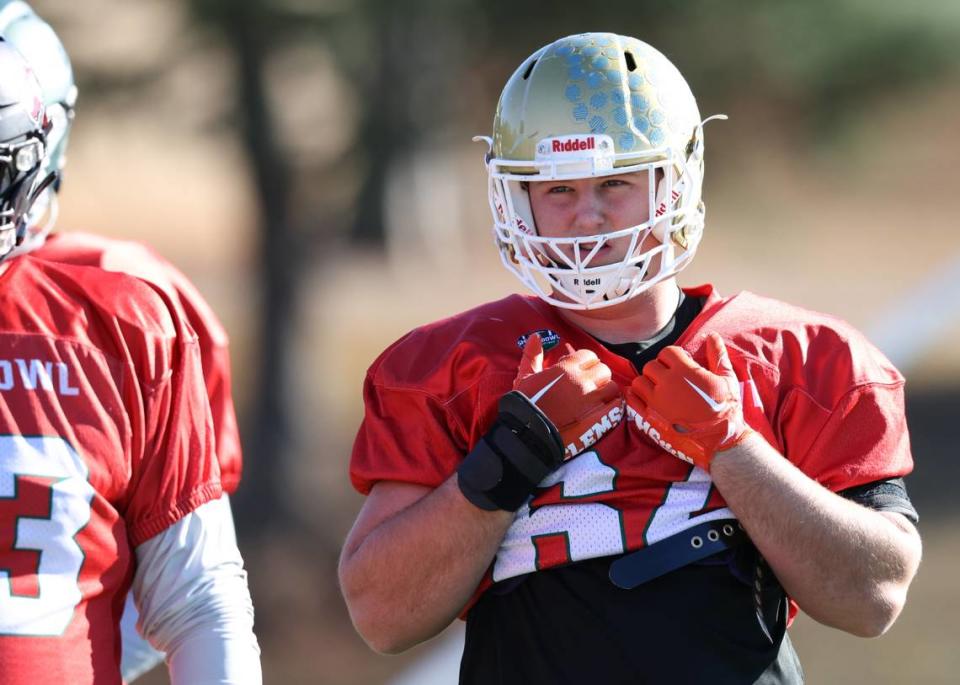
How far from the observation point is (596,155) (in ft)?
8.08

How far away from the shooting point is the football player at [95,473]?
7.12 ft

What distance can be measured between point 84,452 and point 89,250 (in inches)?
15.4

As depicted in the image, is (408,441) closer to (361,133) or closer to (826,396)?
(826,396)

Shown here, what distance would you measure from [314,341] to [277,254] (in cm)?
A: 69

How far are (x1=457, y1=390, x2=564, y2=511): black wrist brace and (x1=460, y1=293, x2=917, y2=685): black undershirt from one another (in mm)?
164

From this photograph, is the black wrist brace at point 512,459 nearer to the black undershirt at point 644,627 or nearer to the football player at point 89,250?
the black undershirt at point 644,627

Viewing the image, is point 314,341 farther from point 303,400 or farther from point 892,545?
point 892,545

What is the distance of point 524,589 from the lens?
2342 millimetres

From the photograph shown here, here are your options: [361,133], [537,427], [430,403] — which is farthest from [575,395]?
[361,133]

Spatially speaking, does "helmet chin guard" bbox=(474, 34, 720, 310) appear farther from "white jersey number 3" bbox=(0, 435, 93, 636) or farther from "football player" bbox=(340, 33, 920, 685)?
"white jersey number 3" bbox=(0, 435, 93, 636)

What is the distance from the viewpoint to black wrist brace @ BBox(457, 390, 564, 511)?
7.38 feet

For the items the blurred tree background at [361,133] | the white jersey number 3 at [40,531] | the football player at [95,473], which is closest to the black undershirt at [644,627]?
the football player at [95,473]

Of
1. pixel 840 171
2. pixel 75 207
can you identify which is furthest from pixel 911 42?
pixel 75 207

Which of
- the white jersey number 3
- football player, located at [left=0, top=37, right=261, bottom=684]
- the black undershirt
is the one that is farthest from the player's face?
the white jersey number 3
